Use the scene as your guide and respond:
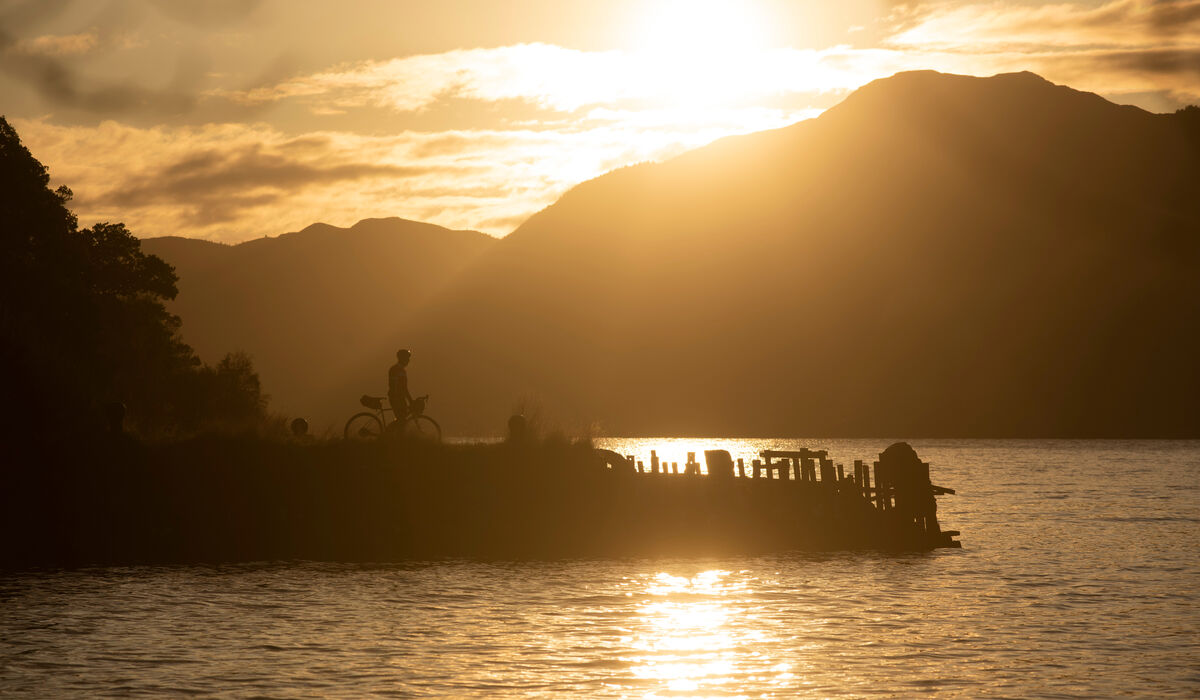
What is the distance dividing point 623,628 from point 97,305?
4114cm

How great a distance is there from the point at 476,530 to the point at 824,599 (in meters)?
12.6

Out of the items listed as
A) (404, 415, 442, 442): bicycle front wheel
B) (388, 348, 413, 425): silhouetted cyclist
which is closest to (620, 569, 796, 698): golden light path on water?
(388, 348, 413, 425): silhouetted cyclist

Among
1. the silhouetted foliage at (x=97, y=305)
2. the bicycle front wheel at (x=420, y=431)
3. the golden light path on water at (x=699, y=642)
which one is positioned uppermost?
the silhouetted foliage at (x=97, y=305)

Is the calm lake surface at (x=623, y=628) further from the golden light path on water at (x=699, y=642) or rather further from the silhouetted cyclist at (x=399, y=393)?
the silhouetted cyclist at (x=399, y=393)

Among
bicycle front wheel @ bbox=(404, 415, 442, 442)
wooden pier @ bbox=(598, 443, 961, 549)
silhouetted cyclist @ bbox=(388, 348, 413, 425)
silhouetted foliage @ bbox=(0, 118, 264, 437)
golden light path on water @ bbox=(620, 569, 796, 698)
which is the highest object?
silhouetted foliage @ bbox=(0, 118, 264, 437)

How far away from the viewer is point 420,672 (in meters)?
20.8

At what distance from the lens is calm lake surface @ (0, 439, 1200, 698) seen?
20.0 metres

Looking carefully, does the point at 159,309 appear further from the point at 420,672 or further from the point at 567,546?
the point at 420,672

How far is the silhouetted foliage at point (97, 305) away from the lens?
54.1 metres

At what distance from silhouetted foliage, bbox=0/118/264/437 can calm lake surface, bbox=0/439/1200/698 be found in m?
17.7

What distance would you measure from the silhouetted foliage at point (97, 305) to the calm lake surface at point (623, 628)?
1774 centimetres

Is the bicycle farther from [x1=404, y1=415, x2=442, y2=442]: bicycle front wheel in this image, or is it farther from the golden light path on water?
the golden light path on water

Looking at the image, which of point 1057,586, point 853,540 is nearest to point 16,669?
point 1057,586

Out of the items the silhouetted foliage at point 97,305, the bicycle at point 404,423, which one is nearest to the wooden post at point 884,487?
the bicycle at point 404,423
